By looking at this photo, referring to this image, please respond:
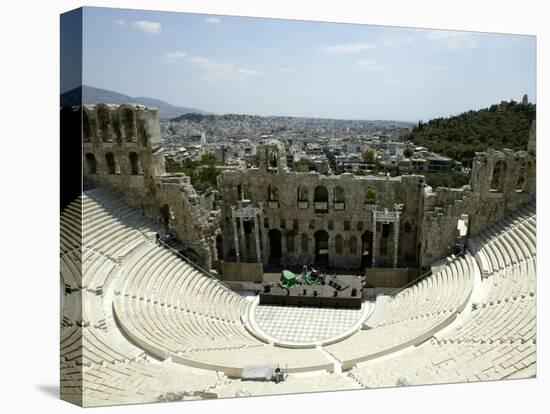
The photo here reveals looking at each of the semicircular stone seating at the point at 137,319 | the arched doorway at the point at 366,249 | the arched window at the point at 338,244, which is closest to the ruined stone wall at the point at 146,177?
the semicircular stone seating at the point at 137,319

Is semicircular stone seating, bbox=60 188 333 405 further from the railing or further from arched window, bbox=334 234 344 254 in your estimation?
arched window, bbox=334 234 344 254

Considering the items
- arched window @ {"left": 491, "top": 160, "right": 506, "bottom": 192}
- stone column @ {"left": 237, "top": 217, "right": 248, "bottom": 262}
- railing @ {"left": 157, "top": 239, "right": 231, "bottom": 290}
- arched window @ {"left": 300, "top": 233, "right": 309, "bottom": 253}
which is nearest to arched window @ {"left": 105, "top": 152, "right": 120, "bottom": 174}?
railing @ {"left": 157, "top": 239, "right": 231, "bottom": 290}

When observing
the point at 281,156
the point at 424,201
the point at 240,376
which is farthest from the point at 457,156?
the point at 240,376

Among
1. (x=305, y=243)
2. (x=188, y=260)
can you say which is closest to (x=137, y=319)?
(x=188, y=260)

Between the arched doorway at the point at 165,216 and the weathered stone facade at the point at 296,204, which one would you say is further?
the arched doorway at the point at 165,216

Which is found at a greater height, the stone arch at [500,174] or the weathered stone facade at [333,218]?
the stone arch at [500,174]

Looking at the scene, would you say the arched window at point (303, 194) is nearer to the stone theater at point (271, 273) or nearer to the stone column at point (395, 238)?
the stone theater at point (271, 273)

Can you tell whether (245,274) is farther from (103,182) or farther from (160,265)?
(103,182)

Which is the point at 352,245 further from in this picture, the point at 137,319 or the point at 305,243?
the point at 137,319
